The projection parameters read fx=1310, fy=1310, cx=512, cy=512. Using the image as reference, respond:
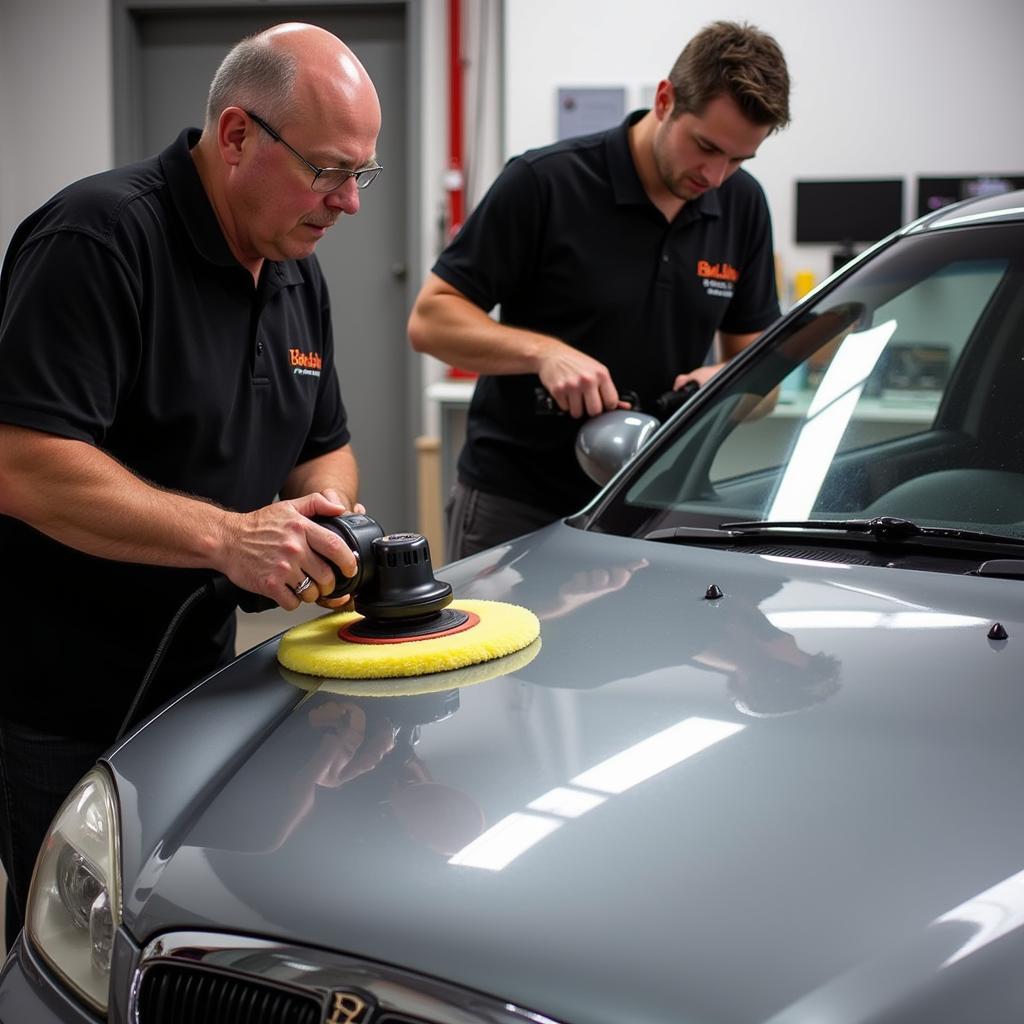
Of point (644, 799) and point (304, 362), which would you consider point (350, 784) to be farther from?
point (304, 362)

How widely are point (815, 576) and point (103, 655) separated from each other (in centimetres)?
93

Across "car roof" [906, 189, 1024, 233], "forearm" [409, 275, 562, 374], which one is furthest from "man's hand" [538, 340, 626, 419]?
"car roof" [906, 189, 1024, 233]

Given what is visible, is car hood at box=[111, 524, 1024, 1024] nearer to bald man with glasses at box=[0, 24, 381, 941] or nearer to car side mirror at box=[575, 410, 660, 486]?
bald man with glasses at box=[0, 24, 381, 941]

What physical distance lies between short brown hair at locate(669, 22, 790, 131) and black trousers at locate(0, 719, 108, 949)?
4.87 ft

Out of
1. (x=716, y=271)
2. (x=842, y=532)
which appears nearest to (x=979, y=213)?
(x=842, y=532)

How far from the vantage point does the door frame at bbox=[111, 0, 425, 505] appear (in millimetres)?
5637

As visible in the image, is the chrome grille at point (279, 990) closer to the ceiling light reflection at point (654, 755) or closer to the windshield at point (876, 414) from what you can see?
the ceiling light reflection at point (654, 755)

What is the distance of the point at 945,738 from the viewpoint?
1069 millimetres

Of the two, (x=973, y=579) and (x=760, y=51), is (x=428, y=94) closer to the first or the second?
(x=760, y=51)

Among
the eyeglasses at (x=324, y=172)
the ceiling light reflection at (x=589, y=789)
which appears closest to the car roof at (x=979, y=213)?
the eyeglasses at (x=324, y=172)

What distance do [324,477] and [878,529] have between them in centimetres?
88

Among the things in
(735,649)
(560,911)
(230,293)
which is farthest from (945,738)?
(230,293)

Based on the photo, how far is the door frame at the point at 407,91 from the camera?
564 cm

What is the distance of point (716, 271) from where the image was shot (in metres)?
2.56
